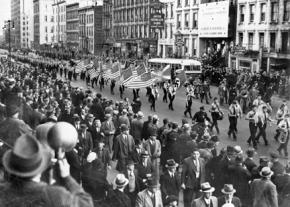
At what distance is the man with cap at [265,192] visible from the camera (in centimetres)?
697

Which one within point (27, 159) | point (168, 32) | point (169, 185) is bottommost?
point (169, 185)

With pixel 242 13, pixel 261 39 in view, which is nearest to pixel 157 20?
pixel 242 13

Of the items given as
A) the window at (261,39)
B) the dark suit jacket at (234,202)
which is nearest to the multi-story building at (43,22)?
the window at (261,39)

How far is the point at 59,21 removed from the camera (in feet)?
345

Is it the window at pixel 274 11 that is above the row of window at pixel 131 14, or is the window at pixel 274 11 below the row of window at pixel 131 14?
below

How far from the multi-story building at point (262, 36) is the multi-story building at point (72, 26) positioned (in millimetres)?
53443

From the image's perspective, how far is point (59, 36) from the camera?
10488 centimetres

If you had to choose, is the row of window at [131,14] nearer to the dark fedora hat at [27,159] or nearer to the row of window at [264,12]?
the row of window at [264,12]

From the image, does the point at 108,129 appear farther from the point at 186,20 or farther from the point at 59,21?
the point at 59,21

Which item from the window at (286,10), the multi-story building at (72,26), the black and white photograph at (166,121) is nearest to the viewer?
the black and white photograph at (166,121)

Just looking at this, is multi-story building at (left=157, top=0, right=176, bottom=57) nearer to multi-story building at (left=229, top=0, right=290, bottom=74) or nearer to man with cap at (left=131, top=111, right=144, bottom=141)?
→ multi-story building at (left=229, top=0, right=290, bottom=74)

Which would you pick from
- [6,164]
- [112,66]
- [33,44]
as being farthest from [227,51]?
[33,44]

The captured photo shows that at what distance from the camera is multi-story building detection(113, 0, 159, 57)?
65438 mm

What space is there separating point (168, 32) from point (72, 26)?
42.9 metres
